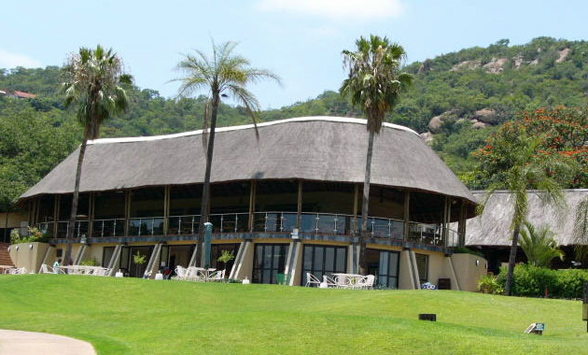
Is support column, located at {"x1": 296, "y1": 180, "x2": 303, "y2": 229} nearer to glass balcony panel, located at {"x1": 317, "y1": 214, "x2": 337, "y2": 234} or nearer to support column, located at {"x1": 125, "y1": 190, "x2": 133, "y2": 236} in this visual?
glass balcony panel, located at {"x1": 317, "y1": 214, "x2": 337, "y2": 234}

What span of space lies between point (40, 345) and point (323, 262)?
79.3 ft

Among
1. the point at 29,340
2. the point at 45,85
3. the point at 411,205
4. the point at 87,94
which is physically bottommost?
the point at 29,340

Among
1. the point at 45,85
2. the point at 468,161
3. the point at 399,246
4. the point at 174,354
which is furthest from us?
the point at 45,85

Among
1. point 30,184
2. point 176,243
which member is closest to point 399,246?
point 176,243

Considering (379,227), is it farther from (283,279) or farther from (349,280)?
(349,280)

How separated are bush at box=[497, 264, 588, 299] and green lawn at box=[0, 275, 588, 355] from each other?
327 inches

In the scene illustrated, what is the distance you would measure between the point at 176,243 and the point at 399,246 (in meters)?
10.8

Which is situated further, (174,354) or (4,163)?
(4,163)

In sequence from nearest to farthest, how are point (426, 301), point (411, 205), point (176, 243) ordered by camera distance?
point (426, 301) < point (176, 243) < point (411, 205)

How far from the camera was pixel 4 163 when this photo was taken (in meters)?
65.8

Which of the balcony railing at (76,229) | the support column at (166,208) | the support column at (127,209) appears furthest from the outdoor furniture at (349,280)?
the balcony railing at (76,229)

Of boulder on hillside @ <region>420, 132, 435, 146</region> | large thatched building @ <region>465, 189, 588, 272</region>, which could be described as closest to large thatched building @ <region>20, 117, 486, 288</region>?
large thatched building @ <region>465, 189, 588, 272</region>

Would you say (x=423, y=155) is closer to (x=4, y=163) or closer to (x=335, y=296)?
(x=335, y=296)

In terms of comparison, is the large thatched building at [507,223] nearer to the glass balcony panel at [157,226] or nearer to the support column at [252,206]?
the support column at [252,206]
